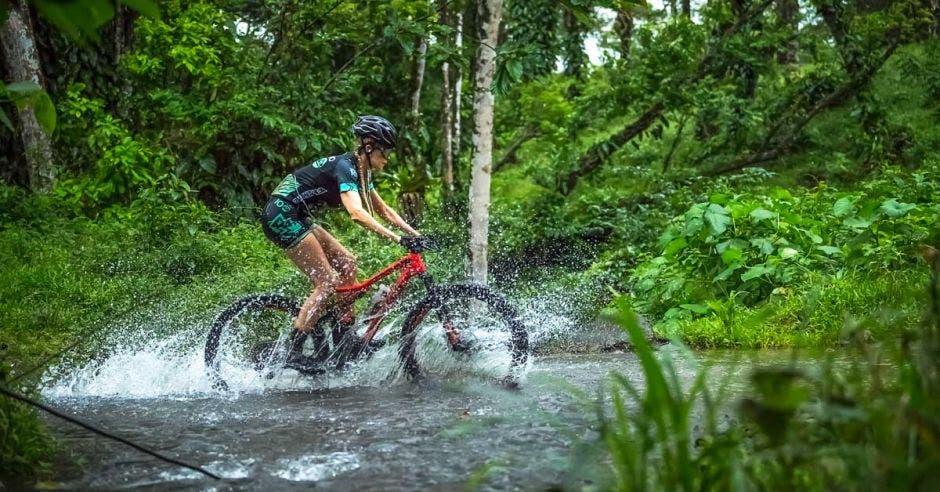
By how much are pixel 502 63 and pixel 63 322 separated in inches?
211

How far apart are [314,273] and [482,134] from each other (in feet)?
10.2

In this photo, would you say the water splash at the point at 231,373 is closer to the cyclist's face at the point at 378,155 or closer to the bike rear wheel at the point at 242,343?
the bike rear wheel at the point at 242,343

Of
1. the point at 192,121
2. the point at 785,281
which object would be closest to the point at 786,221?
the point at 785,281

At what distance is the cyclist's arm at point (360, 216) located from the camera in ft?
23.0

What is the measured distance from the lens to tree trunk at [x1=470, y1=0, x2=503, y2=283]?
32.1 ft

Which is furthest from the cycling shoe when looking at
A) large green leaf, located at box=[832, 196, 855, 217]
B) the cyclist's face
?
large green leaf, located at box=[832, 196, 855, 217]

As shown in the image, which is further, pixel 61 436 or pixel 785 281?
pixel 785 281

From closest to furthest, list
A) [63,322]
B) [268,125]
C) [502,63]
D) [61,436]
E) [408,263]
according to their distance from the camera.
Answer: [61,436] → [408,263] → [502,63] → [63,322] → [268,125]

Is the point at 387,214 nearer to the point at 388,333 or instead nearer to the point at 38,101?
the point at 388,333

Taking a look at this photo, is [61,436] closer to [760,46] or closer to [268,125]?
[268,125]

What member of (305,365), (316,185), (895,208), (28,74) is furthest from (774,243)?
(28,74)

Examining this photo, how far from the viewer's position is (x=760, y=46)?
15945 millimetres

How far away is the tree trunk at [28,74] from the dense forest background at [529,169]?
37mm

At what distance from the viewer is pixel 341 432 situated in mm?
5461
